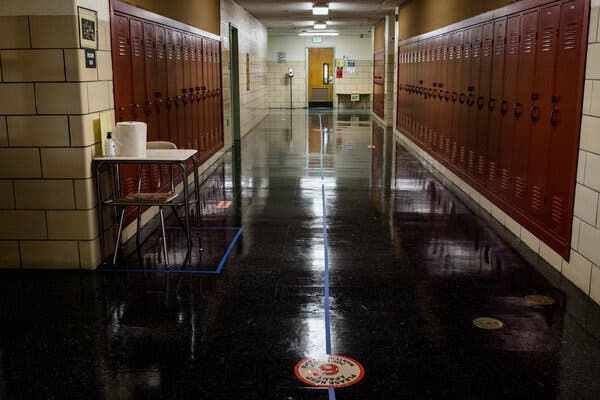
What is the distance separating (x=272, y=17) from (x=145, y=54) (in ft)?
32.5

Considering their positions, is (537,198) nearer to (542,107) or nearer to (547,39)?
(542,107)

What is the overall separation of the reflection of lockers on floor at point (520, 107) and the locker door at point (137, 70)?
3247 millimetres

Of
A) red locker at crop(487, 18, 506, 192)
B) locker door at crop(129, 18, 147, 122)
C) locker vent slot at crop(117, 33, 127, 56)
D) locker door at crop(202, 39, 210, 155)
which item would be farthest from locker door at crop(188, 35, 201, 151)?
red locker at crop(487, 18, 506, 192)

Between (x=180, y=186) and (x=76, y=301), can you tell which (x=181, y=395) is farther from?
(x=180, y=186)

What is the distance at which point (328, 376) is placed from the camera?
2574 millimetres

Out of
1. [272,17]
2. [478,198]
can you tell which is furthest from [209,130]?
[272,17]

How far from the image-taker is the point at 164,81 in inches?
237

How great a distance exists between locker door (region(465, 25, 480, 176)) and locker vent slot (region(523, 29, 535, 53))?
1.41 metres

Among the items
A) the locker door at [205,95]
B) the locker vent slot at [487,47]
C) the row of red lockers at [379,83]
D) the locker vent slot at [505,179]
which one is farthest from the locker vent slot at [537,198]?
the row of red lockers at [379,83]

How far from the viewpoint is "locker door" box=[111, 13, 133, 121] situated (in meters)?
4.48

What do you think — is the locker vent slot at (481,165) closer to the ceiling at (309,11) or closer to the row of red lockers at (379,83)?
the ceiling at (309,11)

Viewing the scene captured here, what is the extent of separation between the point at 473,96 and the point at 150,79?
3.42m

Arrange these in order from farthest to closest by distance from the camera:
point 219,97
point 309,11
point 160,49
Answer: point 309,11 → point 219,97 → point 160,49

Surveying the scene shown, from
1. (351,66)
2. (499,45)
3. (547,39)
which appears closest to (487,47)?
(499,45)
